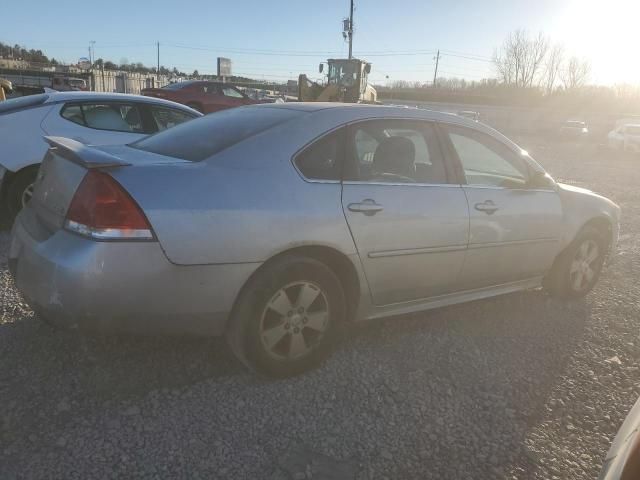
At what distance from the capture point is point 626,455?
60.3 inches

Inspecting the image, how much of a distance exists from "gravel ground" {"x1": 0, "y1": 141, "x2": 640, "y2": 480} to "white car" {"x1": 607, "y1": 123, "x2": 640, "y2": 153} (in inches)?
1054

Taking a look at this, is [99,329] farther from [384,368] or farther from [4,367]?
[384,368]

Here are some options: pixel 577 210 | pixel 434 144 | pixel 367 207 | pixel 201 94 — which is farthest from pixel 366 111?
pixel 201 94

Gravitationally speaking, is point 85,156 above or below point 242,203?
above

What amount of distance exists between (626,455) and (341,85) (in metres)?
27.0

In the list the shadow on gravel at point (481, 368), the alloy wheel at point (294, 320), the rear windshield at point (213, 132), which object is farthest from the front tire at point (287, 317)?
the rear windshield at point (213, 132)

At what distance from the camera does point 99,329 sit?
249 cm

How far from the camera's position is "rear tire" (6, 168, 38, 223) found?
5.31 metres

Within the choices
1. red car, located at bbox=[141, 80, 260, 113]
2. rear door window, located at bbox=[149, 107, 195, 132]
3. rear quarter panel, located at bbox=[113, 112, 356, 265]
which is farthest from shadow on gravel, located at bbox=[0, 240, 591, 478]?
red car, located at bbox=[141, 80, 260, 113]

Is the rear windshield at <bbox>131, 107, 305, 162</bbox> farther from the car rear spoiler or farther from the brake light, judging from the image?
the brake light

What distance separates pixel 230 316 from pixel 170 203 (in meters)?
0.66

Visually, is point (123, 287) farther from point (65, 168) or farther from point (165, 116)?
point (165, 116)

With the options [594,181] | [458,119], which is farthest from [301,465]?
[594,181]

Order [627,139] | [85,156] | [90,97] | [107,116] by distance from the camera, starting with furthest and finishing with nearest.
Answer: [627,139]
[107,116]
[90,97]
[85,156]
